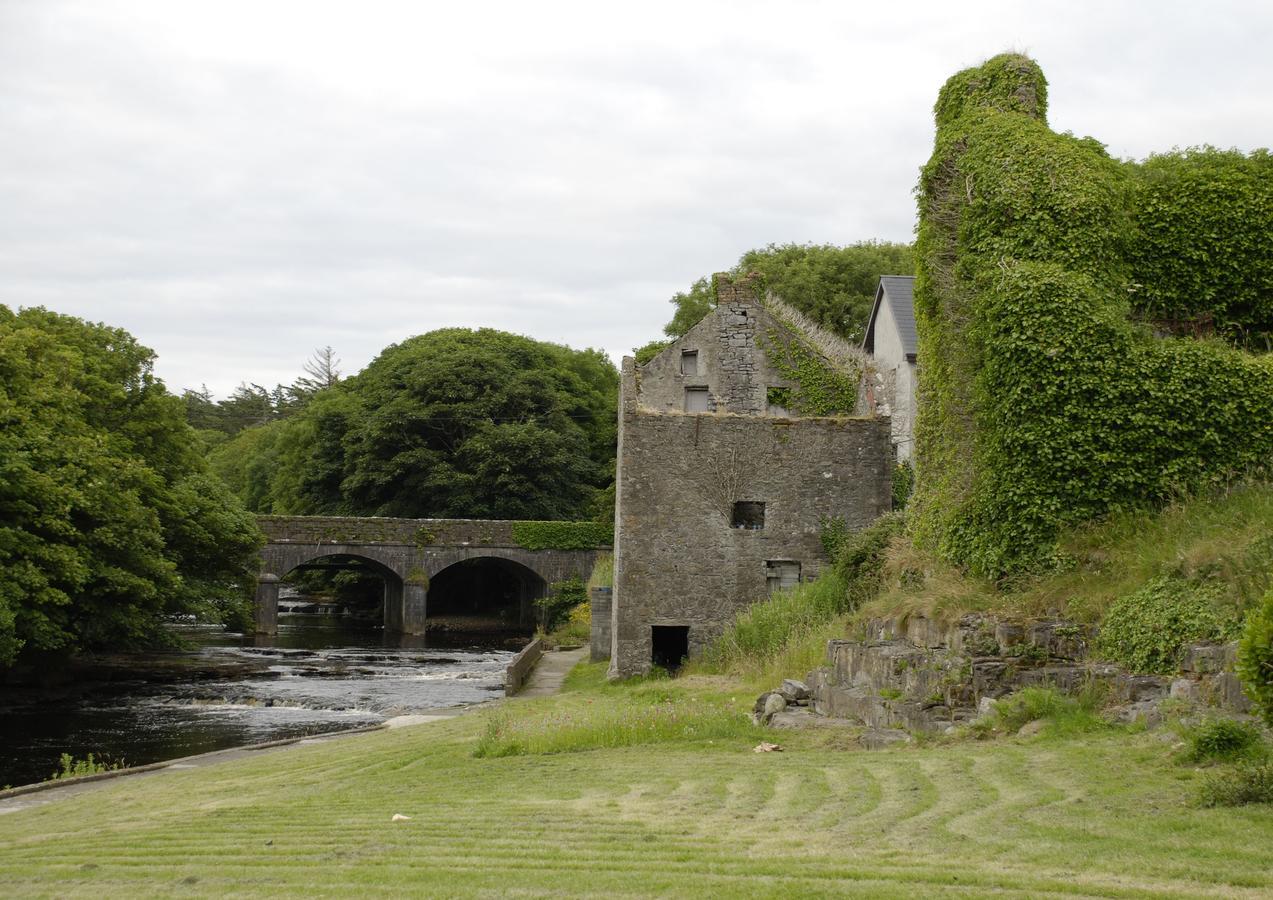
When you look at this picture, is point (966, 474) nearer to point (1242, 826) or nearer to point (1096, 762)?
point (1096, 762)

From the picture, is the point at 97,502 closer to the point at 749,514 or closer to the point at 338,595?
the point at 749,514

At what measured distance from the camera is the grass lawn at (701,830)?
5.98 metres

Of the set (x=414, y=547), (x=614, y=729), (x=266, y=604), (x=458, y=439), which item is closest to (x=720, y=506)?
(x=614, y=729)

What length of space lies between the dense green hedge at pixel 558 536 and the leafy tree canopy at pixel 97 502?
47.0 ft

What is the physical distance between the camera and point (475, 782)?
1097cm

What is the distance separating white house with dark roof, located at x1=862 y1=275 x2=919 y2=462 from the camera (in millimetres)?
36438

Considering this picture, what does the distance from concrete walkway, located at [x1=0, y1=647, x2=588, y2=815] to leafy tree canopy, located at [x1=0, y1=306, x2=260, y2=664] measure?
780 centimetres

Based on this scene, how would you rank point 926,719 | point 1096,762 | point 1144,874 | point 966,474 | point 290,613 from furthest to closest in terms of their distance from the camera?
1. point 290,613
2. point 966,474
3. point 926,719
4. point 1096,762
5. point 1144,874

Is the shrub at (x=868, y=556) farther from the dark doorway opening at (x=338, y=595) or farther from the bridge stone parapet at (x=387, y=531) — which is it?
the dark doorway opening at (x=338, y=595)

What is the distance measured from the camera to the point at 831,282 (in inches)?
2152

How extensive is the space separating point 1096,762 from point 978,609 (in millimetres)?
5324

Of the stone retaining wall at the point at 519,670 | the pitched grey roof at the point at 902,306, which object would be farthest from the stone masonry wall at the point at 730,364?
the stone retaining wall at the point at 519,670

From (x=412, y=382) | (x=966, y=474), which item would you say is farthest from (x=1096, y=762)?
(x=412, y=382)

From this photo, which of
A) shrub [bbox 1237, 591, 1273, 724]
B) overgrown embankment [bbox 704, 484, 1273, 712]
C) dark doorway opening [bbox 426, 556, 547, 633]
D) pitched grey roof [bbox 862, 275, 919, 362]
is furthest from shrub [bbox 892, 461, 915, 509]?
dark doorway opening [bbox 426, 556, 547, 633]
